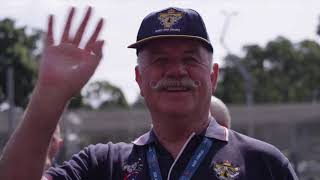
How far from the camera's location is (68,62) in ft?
8.61

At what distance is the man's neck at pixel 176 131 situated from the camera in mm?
3018

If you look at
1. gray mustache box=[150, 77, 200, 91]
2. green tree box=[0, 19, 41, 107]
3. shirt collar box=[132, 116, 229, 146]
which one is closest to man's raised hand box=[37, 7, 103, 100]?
gray mustache box=[150, 77, 200, 91]

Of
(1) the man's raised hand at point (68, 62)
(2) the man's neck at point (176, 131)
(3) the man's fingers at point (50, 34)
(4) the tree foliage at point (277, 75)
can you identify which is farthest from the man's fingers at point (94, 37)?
(4) the tree foliage at point (277, 75)

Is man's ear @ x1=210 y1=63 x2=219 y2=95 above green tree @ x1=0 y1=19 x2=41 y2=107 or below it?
above

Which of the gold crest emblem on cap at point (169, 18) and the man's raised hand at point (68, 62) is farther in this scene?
the gold crest emblem on cap at point (169, 18)

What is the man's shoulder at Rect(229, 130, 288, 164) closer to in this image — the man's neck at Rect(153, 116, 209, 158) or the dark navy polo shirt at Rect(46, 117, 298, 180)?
the dark navy polo shirt at Rect(46, 117, 298, 180)

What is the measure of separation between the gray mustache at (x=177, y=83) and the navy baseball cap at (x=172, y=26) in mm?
186

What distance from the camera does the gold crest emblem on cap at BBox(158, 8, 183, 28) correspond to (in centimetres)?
302

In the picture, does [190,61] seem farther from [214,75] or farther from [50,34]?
[50,34]

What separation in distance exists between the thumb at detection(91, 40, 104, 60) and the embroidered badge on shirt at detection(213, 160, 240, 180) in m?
0.64

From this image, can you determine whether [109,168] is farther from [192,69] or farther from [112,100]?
[112,100]

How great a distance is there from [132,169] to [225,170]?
1.21ft

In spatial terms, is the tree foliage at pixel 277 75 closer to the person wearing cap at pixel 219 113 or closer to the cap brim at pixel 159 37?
the person wearing cap at pixel 219 113

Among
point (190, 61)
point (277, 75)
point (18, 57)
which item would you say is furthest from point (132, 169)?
point (277, 75)
